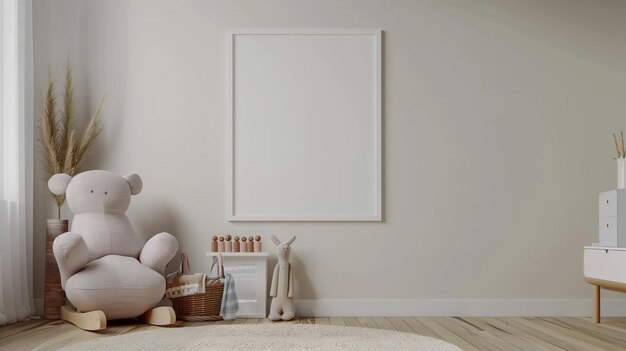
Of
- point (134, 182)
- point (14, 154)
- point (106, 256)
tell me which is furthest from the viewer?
point (134, 182)

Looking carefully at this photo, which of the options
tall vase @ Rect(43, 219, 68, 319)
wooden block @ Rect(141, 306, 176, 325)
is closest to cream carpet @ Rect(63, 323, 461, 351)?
wooden block @ Rect(141, 306, 176, 325)

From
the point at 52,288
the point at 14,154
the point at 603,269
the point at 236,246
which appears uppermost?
the point at 14,154

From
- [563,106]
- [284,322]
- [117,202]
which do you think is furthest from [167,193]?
[563,106]

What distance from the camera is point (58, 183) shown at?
12.8 ft

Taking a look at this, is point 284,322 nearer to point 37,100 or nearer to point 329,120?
point 329,120

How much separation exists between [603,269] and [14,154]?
3.17 meters

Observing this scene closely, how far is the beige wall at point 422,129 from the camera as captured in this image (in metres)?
4.17

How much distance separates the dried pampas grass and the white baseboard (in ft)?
4.85

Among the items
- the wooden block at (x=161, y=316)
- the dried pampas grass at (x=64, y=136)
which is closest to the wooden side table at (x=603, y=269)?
the wooden block at (x=161, y=316)

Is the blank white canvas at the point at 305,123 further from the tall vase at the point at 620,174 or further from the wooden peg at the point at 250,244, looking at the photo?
the tall vase at the point at 620,174

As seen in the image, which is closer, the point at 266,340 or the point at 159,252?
the point at 266,340

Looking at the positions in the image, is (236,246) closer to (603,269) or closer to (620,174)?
(603,269)

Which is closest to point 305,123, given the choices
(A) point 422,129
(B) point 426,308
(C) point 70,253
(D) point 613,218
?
(A) point 422,129

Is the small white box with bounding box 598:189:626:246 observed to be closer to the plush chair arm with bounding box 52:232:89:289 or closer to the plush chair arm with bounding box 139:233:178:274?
the plush chair arm with bounding box 139:233:178:274
